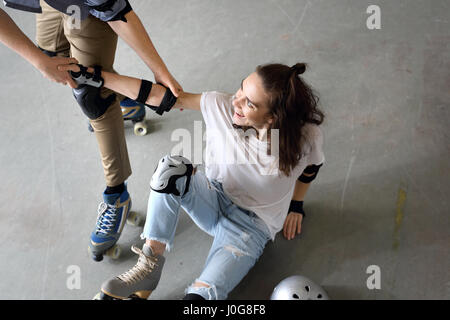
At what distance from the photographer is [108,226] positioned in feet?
5.37

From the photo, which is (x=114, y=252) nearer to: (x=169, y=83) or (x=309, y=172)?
(x=169, y=83)

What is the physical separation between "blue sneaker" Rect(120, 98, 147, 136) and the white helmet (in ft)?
3.49

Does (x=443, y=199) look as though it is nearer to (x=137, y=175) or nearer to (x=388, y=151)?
(x=388, y=151)

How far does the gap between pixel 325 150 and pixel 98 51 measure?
1.12 metres

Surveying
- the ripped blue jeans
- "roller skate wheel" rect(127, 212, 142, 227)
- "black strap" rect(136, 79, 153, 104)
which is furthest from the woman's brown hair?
"roller skate wheel" rect(127, 212, 142, 227)

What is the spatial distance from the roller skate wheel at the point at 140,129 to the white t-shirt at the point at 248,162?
70cm

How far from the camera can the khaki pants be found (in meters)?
1.47

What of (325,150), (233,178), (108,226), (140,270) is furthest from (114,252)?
(325,150)

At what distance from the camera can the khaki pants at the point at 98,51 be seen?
1467 millimetres

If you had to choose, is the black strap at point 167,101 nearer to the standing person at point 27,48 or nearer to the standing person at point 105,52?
the standing person at point 105,52

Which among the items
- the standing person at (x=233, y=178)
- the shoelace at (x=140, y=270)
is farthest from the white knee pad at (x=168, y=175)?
the shoelace at (x=140, y=270)

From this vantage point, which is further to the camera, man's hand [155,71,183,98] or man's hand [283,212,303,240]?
man's hand [283,212,303,240]

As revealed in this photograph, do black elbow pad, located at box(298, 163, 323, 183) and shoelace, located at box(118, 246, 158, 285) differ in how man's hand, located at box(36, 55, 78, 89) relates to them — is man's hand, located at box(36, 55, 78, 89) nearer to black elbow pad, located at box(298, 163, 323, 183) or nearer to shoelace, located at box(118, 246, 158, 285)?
shoelace, located at box(118, 246, 158, 285)
